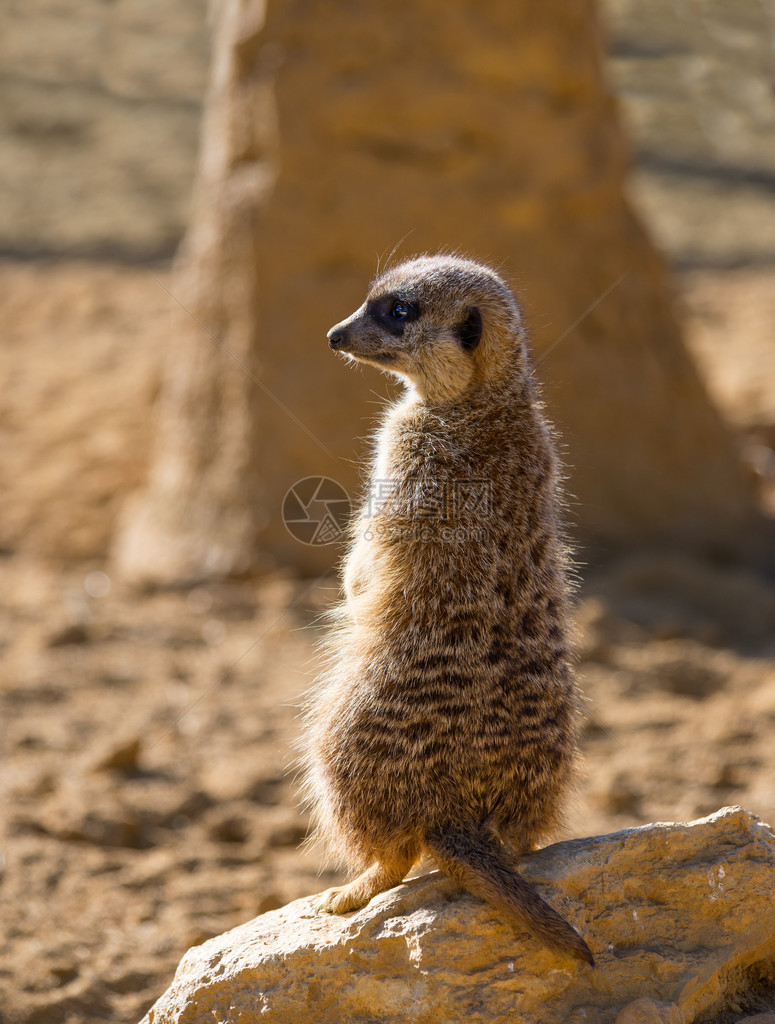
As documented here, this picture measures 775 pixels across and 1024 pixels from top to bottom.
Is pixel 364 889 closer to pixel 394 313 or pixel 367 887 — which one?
pixel 367 887

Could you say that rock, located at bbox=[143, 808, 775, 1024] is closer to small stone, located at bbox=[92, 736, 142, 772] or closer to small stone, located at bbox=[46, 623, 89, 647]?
small stone, located at bbox=[92, 736, 142, 772]

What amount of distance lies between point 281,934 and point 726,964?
2.61ft

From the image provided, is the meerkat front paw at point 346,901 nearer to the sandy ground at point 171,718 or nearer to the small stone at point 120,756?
the sandy ground at point 171,718

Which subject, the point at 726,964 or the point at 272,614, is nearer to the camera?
the point at 726,964

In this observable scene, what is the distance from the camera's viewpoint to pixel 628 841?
1.98 metres

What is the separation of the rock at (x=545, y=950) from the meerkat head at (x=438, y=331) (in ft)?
3.13

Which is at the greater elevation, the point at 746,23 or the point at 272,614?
the point at 746,23

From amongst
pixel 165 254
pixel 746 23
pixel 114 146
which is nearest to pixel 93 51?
pixel 165 254

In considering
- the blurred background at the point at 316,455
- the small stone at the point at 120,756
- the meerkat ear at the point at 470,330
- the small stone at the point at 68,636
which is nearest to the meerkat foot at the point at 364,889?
the meerkat ear at the point at 470,330

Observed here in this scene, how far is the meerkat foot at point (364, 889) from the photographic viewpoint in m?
2.04

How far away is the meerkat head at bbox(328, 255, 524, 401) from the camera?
7.25 ft

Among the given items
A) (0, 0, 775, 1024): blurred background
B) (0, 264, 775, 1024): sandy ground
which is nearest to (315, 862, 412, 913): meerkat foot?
(0, 264, 775, 1024): sandy ground

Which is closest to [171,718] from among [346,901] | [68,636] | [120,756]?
[120,756]

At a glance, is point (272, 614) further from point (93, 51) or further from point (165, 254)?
point (165, 254)
